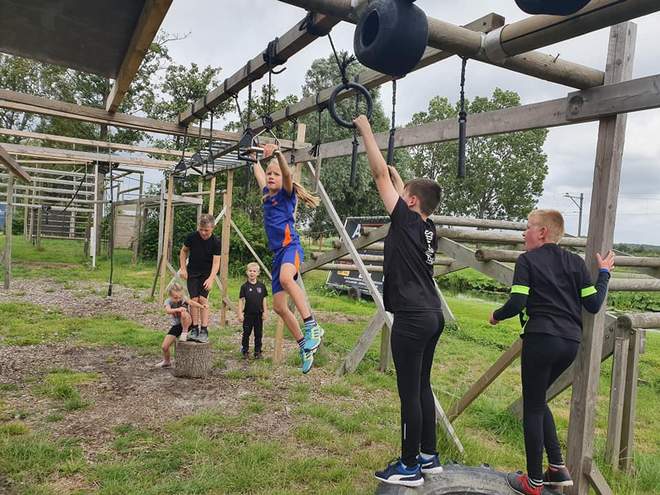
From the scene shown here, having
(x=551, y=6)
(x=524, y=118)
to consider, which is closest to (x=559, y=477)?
(x=524, y=118)

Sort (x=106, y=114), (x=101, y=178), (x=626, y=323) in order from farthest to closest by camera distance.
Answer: (x=101, y=178) < (x=106, y=114) < (x=626, y=323)

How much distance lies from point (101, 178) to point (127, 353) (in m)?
10.4

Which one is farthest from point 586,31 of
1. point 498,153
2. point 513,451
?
point 498,153

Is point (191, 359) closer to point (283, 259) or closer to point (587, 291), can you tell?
point (283, 259)

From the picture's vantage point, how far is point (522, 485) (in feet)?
9.29

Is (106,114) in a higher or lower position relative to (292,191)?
higher

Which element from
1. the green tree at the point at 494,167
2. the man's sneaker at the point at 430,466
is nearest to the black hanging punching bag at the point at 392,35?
the man's sneaker at the point at 430,466

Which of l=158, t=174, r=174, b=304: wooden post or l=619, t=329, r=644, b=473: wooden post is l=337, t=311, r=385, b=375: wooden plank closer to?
l=619, t=329, r=644, b=473: wooden post

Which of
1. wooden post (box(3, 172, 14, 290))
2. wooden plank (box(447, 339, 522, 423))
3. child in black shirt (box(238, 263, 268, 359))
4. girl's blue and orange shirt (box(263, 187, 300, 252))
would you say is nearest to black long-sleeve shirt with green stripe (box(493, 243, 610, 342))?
wooden plank (box(447, 339, 522, 423))

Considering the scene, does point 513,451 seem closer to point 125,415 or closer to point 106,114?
point 125,415

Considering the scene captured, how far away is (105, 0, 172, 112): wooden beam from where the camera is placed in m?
2.65

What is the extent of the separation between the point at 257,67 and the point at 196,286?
3435 millimetres

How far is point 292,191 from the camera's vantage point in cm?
414

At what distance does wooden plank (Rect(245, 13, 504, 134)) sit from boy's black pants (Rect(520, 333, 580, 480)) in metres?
1.69
